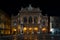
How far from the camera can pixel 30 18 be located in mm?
106188

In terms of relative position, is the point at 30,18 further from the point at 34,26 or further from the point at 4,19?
the point at 4,19

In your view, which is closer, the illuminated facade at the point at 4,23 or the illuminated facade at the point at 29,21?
the illuminated facade at the point at 4,23

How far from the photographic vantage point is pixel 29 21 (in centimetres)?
10575

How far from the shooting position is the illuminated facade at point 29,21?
104875 millimetres

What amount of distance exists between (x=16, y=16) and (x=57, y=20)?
2312cm

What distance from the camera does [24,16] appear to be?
107 meters

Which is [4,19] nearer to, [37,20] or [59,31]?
[37,20]

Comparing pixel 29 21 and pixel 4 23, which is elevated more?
pixel 29 21

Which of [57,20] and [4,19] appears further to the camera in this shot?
[57,20]

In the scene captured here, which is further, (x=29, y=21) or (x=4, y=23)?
(x=29, y=21)

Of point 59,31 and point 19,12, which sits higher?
point 19,12

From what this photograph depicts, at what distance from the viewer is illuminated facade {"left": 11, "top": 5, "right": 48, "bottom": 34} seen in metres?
105

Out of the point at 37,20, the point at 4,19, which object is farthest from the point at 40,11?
the point at 4,19

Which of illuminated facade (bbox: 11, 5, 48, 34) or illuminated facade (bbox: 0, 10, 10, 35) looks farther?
illuminated facade (bbox: 11, 5, 48, 34)
